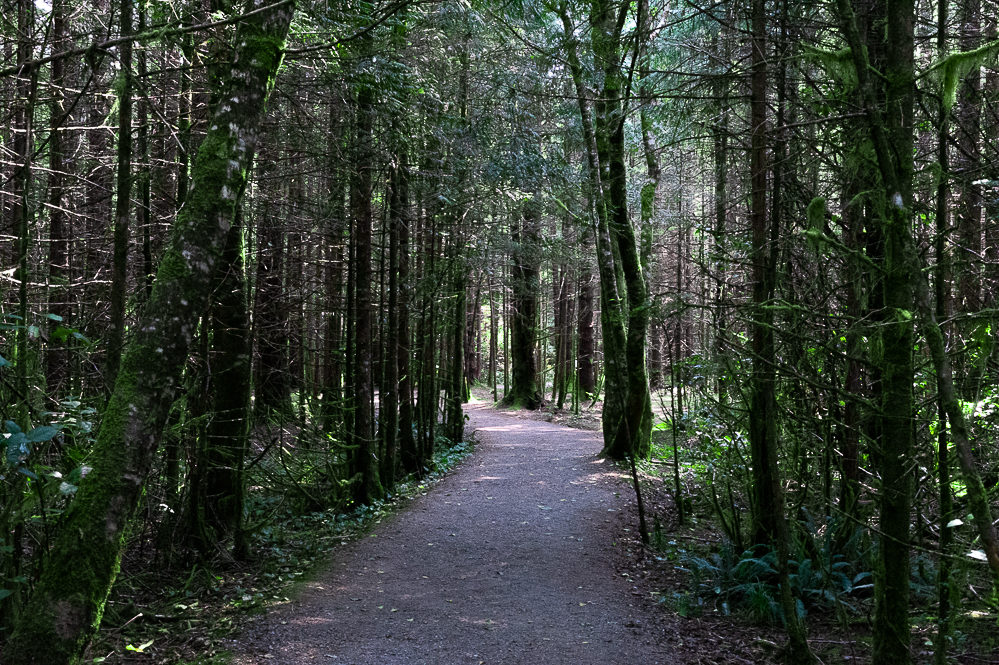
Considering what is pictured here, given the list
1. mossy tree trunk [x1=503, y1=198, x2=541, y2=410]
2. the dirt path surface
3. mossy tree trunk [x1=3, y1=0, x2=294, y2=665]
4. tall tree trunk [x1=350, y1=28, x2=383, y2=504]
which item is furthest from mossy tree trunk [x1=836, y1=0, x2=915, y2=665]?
mossy tree trunk [x1=503, y1=198, x2=541, y2=410]

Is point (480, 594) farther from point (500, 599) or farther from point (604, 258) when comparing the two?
point (604, 258)

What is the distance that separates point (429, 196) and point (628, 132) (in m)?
8.60

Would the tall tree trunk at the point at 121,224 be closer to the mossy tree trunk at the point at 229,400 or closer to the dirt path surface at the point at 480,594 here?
the mossy tree trunk at the point at 229,400

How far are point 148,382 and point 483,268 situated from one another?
10.1m

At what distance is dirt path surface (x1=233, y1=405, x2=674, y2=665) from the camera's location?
537 centimetres

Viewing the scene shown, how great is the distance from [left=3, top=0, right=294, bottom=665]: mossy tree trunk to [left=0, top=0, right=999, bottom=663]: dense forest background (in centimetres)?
Result: 2

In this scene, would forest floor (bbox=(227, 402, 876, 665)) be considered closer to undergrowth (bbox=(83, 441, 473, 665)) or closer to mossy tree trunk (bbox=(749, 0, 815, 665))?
undergrowth (bbox=(83, 441, 473, 665))

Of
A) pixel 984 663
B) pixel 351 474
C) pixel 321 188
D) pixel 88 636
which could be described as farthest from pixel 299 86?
pixel 984 663

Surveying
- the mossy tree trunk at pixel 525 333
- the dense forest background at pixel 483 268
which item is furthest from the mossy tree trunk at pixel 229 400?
the mossy tree trunk at pixel 525 333

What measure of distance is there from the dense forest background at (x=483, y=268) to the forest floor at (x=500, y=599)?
28.4 inches

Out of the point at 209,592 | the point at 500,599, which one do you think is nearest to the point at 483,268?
the point at 500,599

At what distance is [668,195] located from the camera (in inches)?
947

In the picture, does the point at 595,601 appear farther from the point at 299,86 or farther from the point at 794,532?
the point at 299,86

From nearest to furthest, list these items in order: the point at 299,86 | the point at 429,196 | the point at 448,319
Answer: the point at 299,86, the point at 429,196, the point at 448,319
